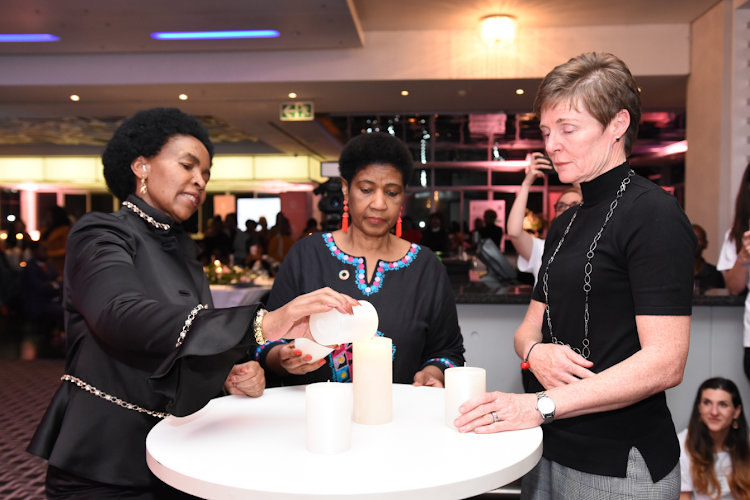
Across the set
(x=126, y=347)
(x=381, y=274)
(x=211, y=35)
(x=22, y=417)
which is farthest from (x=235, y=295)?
(x=126, y=347)

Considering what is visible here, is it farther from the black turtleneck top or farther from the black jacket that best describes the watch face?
the black jacket

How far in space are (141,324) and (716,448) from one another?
106 inches

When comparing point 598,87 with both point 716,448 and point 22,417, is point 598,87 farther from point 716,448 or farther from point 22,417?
point 22,417

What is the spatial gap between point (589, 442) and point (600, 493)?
0.11 metres

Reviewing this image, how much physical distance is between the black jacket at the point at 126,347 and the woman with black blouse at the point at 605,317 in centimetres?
53

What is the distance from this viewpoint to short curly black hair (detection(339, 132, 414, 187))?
1961 millimetres

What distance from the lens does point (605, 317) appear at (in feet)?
4.06

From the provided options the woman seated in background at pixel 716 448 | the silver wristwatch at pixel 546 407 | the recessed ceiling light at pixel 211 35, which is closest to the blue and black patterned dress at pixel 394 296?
the silver wristwatch at pixel 546 407

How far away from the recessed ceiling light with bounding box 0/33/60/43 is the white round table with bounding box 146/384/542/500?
583cm

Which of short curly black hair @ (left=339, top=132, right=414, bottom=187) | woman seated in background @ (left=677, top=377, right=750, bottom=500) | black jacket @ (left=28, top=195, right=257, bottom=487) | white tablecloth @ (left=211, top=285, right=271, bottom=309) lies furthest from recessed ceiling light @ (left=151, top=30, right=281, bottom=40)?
woman seated in background @ (left=677, top=377, right=750, bottom=500)

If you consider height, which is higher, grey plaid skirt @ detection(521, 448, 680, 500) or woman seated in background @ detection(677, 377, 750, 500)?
grey plaid skirt @ detection(521, 448, 680, 500)

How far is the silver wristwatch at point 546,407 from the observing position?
1158mm

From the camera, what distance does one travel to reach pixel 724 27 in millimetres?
5324

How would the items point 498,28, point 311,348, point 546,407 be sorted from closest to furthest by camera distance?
1. point 546,407
2. point 311,348
3. point 498,28
